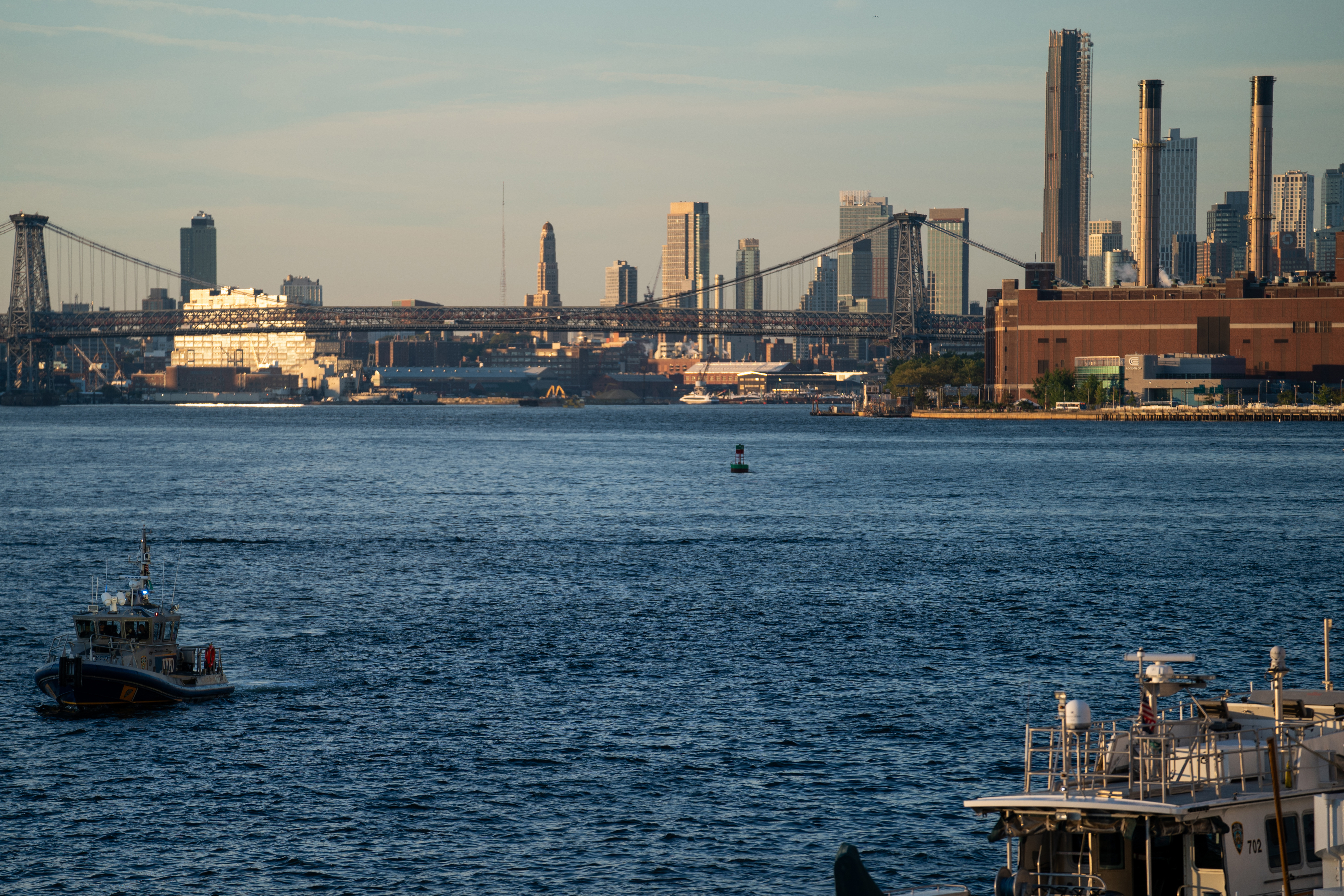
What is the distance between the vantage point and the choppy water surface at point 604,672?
2636cm

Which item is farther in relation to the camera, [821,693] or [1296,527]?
[1296,527]

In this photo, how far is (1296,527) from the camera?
81.5m

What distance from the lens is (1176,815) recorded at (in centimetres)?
1725

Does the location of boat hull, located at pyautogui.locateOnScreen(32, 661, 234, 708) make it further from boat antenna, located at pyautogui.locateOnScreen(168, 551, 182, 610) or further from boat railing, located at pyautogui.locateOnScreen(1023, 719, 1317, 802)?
boat railing, located at pyautogui.locateOnScreen(1023, 719, 1317, 802)

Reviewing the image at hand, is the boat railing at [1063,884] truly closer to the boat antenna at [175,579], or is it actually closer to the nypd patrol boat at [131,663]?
the nypd patrol boat at [131,663]

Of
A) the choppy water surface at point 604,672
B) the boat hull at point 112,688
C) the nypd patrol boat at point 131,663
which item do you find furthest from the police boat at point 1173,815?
the nypd patrol boat at point 131,663

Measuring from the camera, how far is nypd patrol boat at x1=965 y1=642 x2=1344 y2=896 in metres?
17.4

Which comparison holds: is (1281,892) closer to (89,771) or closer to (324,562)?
(89,771)

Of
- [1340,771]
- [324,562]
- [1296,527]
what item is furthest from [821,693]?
[1296,527]

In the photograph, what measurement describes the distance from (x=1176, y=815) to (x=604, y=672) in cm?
2509

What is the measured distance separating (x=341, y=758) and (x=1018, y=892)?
17.7 metres

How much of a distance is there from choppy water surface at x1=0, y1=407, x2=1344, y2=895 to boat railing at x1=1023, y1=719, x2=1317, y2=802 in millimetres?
6457

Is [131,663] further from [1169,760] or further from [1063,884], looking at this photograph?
[1169,760]

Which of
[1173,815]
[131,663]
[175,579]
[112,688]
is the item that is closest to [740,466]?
[175,579]
